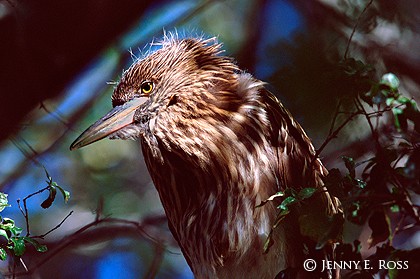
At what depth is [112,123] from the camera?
1.47 m

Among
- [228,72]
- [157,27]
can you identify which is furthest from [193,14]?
[228,72]

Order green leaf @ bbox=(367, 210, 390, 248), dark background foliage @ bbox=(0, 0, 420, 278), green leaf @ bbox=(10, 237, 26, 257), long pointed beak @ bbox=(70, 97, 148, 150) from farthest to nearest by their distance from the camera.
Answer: dark background foliage @ bbox=(0, 0, 420, 278) → long pointed beak @ bbox=(70, 97, 148, 150) → green leaf @ bbox=(10, 237, 26, 257) → green leaf @ bbox=(367, 210, 390, 248)

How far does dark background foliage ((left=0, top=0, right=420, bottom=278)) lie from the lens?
169 centimetres

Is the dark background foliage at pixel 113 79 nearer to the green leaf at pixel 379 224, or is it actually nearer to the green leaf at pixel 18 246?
the green leaf at pixel 18 246

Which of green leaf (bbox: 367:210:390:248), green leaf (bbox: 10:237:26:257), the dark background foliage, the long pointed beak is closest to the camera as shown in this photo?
green leaf (bbox: 367:210:390:248)

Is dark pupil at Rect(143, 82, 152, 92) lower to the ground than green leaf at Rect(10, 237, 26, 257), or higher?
higher

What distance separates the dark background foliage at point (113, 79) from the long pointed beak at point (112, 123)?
0.76 ft

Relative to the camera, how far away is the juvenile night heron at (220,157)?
4.76ft

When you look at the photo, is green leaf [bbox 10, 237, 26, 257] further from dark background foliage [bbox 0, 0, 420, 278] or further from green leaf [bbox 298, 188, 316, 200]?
green leaf [bbox 298, 188, 316, 200]

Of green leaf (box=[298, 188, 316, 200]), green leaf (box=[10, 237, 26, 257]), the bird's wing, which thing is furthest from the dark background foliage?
green leaf (box=[298, 188, 316, 200])

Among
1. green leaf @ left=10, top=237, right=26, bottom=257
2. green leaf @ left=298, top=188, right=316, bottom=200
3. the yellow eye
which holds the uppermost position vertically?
the yellow eye

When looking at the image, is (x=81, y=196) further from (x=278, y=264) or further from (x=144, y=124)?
(x=278, y=264)

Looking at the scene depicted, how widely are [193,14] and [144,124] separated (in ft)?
1.48

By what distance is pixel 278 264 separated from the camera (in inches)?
57.9
